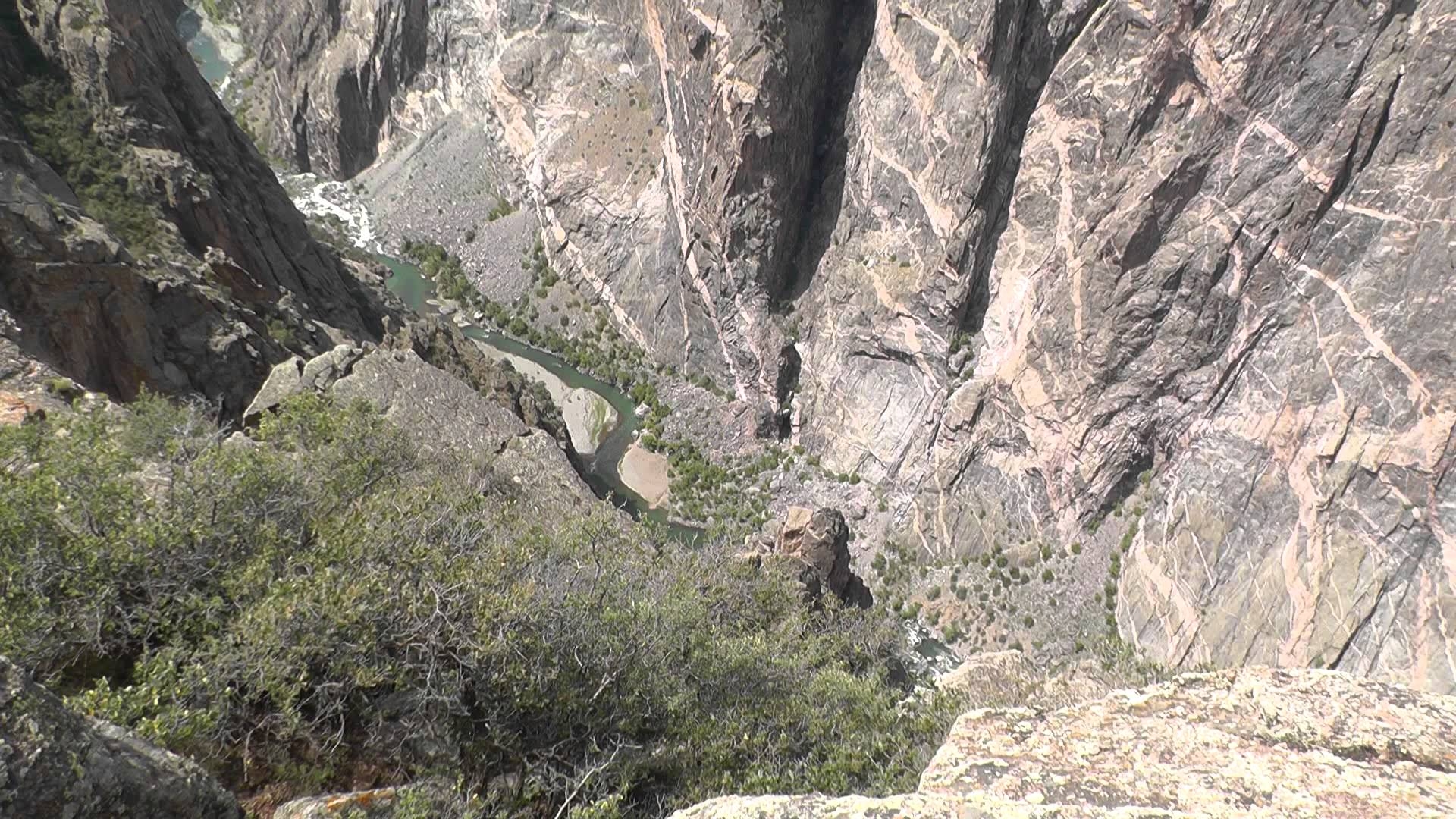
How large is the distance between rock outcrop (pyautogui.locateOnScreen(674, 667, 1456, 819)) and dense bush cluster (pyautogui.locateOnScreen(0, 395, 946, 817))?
3655 millimetres

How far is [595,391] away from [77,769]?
51.0m

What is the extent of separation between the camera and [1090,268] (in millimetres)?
39688

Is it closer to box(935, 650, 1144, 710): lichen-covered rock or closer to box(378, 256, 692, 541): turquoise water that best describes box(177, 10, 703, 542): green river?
box(378, 256, 692, 541): turquoise water

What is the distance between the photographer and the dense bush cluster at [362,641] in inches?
320

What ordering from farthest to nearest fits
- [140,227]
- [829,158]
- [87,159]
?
[829,158]
[87,159]
[140,227]

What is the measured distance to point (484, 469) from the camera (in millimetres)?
19344

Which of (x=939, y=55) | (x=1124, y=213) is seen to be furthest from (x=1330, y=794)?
(x=939, y=55)

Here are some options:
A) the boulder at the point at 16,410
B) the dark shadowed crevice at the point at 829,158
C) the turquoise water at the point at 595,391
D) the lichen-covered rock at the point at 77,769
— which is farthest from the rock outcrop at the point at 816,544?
the lichen-covered rock at the point at 77,769

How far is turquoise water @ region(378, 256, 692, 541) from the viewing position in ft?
153

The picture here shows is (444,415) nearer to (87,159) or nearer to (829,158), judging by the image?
(87,159)

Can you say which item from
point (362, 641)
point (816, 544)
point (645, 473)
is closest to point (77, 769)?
point (362, 641)

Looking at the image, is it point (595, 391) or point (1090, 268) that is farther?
point (595, 391)

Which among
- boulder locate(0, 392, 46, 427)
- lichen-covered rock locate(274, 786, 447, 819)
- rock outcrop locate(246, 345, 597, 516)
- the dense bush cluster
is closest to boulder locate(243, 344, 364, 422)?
rock outcrop locate(246, 345, 597, 516)

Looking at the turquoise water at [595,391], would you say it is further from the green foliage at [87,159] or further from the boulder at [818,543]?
the green foliage at [87,159]
